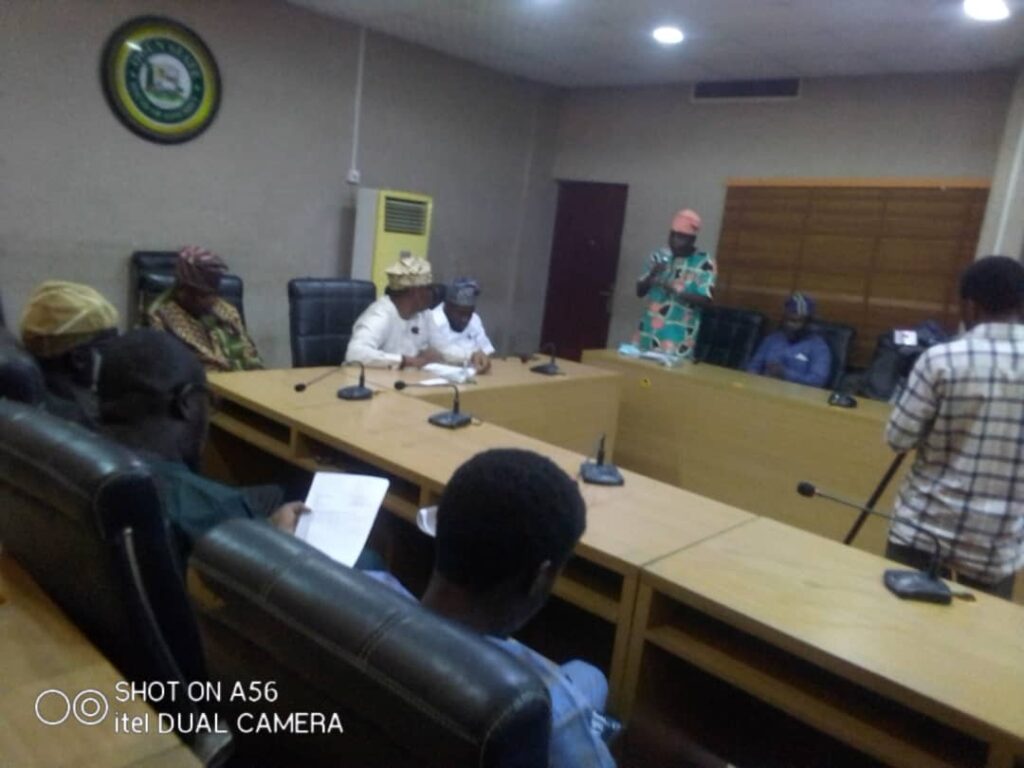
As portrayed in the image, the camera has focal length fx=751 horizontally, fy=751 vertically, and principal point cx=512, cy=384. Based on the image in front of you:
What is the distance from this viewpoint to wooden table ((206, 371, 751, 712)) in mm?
1506

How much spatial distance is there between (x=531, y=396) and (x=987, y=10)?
262 cm

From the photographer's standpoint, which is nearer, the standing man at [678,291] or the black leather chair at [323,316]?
the black leather chair at [323,316]

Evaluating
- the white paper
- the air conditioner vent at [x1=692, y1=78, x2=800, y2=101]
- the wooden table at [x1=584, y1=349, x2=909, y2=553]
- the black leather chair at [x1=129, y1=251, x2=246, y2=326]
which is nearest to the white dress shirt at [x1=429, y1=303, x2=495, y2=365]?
the white paper

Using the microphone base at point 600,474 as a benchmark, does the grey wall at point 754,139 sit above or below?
above

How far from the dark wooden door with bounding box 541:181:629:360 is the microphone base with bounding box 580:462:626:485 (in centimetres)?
420

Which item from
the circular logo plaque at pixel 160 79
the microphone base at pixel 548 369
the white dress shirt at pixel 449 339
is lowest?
the microphone base at pixel 548 369

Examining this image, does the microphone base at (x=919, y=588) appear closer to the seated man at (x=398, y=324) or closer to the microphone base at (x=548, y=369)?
the microphone base at (x=548, y=369)

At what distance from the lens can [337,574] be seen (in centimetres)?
71

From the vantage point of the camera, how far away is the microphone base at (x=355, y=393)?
2523mm

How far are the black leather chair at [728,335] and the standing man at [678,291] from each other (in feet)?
1.74

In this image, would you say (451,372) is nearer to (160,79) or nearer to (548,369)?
(548,369)

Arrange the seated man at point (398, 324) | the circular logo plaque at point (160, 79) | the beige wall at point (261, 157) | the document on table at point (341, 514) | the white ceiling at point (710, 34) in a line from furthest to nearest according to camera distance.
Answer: the circular logo plaque at point (160, 79) < the beige wall at point (261, 157) < the white ceiling at point (710, 34) < the seated man at point (398, 324) < the document on table at point (341, 514)

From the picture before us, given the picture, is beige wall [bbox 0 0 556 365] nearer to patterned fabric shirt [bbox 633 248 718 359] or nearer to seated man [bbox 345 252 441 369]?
seated man [bbox 345 252 441 369]

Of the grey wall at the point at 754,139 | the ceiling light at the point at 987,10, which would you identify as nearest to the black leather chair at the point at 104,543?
the ceiling light at the point at 987,10
